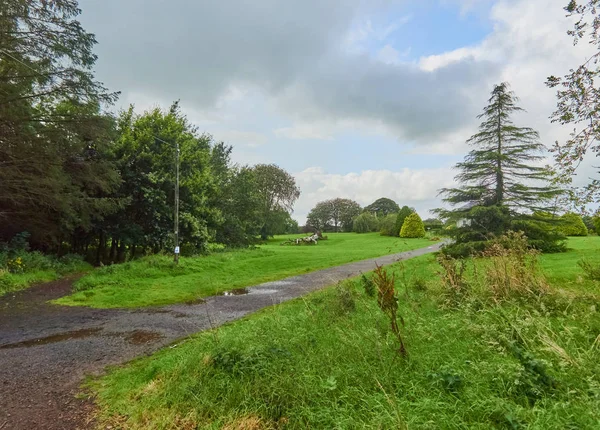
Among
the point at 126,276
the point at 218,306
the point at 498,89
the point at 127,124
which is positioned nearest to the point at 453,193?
the point at 498,89

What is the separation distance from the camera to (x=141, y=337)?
5.17m

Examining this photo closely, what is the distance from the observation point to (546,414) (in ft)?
6.95

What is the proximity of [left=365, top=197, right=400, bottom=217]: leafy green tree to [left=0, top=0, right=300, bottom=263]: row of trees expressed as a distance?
59997mm

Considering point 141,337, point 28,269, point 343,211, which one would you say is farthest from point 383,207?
point 141,337

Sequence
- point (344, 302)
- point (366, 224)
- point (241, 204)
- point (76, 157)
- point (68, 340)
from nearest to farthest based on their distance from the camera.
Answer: point (68, 340)
point (344, 302)
point (76, 157)
point (241, 204)
point (366, 224)

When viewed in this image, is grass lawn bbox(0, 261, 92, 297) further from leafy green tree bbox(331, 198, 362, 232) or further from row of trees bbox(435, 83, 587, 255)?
leafy green tree bbox(331, 198, 362, 232)

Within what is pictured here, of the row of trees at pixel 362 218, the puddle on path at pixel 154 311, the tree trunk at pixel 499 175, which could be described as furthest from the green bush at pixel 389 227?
the puddle on path at pixel 154 311

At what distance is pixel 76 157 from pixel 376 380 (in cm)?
1533

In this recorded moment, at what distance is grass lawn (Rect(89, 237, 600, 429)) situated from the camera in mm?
2250

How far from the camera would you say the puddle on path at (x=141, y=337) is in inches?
195

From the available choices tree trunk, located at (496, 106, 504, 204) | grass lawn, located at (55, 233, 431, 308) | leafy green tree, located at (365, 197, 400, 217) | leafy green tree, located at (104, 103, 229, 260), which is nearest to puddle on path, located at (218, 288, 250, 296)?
grass lawn, located at (55, 233, 431, 308)

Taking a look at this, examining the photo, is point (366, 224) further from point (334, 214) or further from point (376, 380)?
point (376, 380)

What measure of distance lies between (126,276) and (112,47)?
8.12 m

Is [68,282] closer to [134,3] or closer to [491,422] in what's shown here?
[134,3]
